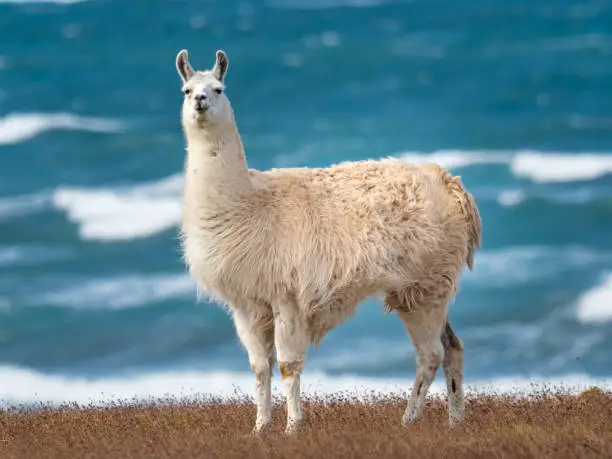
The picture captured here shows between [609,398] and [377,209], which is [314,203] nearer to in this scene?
[377,209]

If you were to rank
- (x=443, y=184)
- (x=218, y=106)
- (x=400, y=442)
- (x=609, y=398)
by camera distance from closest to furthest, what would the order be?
(x=400, y=442)
(x=218, y=106)
(x=443, y=184)
(x=609, y=398)

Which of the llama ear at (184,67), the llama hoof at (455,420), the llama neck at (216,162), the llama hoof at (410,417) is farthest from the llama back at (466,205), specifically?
the llama ear at (184,67)

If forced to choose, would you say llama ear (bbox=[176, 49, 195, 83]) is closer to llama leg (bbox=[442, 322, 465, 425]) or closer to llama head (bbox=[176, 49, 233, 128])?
llama head (bbox=[176, 49, 233, 128])

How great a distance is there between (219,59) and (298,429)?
3298mm

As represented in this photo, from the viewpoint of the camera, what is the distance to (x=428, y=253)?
1094cm

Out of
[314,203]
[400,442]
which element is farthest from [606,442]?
[314,203]

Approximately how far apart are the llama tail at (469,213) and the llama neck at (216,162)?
2004 millimetres

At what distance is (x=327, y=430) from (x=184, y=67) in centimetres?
337

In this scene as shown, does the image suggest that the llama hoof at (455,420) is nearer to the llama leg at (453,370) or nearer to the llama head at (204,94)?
the llama leg at (453,370)

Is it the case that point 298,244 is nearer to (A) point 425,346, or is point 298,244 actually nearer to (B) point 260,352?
(B) point 260,352

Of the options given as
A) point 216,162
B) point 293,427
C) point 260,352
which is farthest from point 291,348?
point 216,162

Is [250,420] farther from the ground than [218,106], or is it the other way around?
[218,106]

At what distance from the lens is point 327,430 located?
10.2 meters

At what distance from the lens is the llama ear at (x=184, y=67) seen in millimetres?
10617
